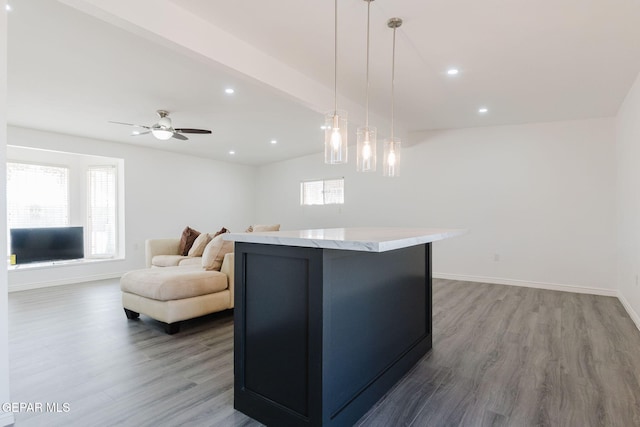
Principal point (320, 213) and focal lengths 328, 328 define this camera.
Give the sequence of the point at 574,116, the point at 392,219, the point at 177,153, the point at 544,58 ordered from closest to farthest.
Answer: the point at 544,58
the point at 574,116
the point at 392,219
the point at 177,153

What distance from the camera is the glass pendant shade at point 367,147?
2.93 m

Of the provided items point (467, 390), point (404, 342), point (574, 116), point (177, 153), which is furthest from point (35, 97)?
point (574, 116)

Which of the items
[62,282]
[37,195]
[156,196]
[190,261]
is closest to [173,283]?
[190,261]

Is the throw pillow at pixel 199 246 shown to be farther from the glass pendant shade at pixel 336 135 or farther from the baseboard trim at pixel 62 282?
the glass pendant shade at pixel 336 135

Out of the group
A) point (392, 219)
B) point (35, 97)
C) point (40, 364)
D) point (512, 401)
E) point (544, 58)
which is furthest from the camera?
point (392, 219)

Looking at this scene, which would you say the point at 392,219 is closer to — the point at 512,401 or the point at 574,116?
the point at 574,116

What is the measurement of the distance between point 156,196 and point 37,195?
1.92 metres

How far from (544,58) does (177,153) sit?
263 inches

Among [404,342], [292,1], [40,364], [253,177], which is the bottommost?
[40,364]

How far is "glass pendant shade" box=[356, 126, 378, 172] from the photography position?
293 centimetres

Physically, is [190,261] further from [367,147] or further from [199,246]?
[367,147]

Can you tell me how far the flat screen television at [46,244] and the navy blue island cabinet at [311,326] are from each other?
561 centimetres

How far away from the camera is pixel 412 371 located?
2.42 meters

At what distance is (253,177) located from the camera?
9.03 metres
